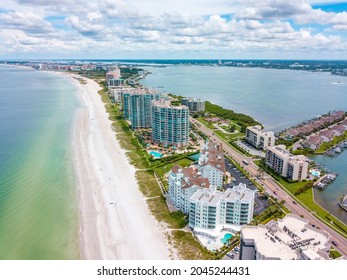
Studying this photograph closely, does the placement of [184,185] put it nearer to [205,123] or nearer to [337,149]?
[337,149]

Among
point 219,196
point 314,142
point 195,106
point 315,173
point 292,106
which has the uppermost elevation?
point 195,106

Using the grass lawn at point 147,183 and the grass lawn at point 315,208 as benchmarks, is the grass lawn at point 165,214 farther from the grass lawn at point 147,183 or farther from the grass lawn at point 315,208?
the grass lawn at point 315,208

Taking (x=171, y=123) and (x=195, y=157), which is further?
(x=171, y=123)

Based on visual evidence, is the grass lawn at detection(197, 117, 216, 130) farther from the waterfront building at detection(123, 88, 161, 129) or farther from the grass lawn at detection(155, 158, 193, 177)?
the grass lawn at detection(155, 158, 193, 177)

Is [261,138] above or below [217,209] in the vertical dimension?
above

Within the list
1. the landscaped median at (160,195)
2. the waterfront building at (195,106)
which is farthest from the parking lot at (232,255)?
the waterfront building at (195,106)

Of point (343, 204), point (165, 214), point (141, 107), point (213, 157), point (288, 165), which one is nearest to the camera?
point (165, 214)

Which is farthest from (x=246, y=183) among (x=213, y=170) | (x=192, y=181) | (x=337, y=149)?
(x=337, y=149)
